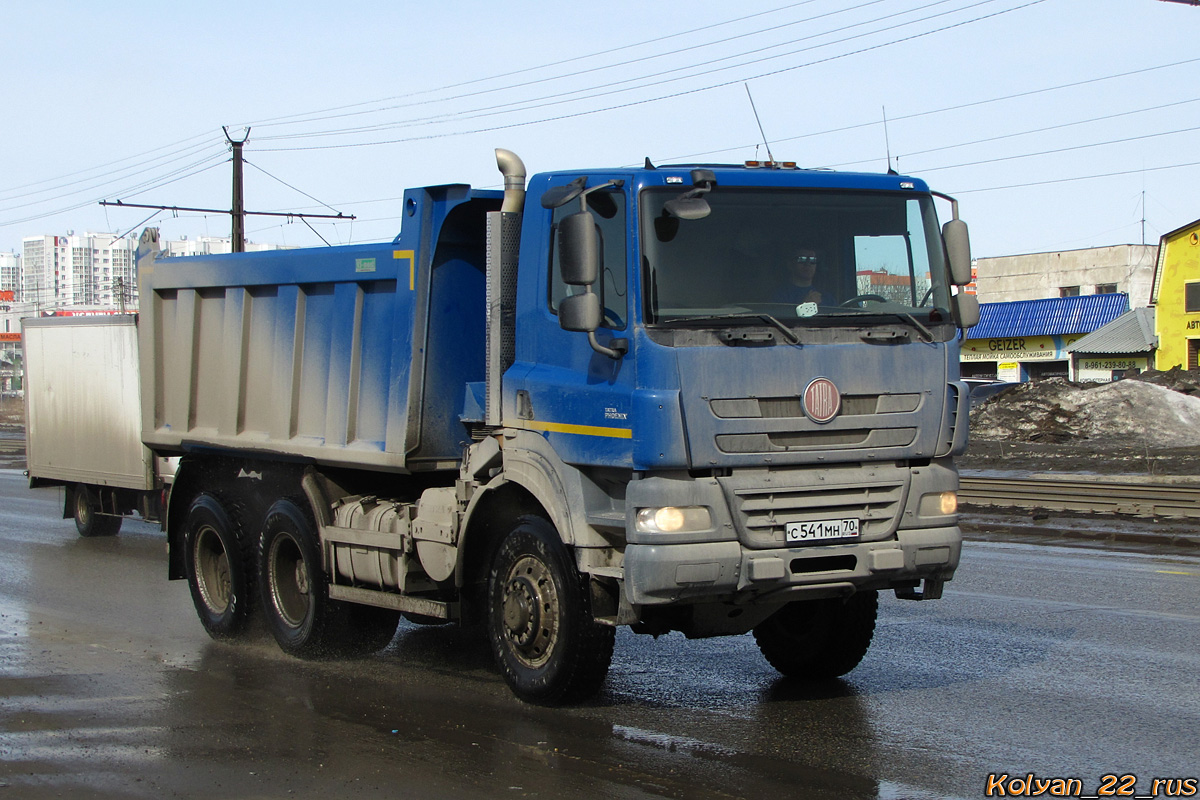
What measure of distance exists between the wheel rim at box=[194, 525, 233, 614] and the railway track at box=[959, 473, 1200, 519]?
1225 centimetres

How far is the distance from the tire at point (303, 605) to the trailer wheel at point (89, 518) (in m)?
8.66

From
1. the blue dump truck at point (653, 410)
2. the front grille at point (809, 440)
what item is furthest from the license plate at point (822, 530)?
the front grille at point (809, 440)

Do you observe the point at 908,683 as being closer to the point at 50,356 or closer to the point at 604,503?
the point at 604,503

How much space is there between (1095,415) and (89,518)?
25944 mm

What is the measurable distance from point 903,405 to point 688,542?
1.42m

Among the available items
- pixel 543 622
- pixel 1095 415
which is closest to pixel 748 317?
pixel 543 622

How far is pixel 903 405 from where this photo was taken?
22.5 feet

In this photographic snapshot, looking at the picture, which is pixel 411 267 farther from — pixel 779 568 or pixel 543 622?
pixel 779 568

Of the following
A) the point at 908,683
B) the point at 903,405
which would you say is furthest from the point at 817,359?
the point at 908,683

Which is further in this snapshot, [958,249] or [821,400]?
[958,249]

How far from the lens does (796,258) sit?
6.87 m

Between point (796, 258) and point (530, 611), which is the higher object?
point (796, 258)

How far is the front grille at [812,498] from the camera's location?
6.48 meters

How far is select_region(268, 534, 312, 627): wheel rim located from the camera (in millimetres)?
9336
